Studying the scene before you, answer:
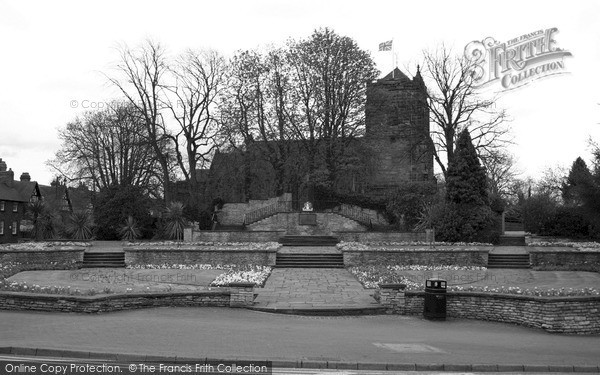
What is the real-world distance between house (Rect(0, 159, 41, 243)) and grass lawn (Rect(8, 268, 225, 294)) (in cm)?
3379

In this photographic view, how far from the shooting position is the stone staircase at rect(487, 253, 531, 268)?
80.7ft

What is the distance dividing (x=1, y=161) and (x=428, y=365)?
6163cm

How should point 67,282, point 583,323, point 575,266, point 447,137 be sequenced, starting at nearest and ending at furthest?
point 583,323 < point 67,282 < point 575,266 < point 447,137

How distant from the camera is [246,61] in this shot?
42625 mm

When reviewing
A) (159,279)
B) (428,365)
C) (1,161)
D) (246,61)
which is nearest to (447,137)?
(246,61)

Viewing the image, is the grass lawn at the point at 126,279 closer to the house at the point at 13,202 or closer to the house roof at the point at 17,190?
the house at the point at 13,202

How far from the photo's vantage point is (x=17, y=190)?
181 ft

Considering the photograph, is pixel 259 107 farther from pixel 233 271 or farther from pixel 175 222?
pixel 233 271

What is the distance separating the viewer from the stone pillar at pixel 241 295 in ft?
43.8

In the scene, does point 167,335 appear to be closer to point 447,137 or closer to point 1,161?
point 447,137

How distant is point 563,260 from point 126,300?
795 inches

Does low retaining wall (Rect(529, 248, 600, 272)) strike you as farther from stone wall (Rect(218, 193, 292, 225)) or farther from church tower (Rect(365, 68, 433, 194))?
stone wall (Rect(218, 193, 292, 225))

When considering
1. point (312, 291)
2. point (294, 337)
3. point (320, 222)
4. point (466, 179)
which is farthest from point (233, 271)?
point (320, 222)

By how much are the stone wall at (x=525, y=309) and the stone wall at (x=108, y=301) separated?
4.82 meters
